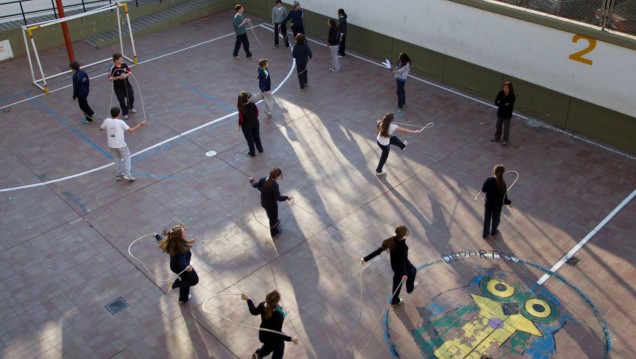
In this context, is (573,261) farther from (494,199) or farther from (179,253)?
(179,253)

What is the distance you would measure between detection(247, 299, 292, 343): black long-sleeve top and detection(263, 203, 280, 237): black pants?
141 inches

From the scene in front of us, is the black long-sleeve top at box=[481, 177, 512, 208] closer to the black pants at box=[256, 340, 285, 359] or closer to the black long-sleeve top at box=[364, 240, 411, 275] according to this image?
the black long-sleeve top at box=[364, 240, 411, 275]

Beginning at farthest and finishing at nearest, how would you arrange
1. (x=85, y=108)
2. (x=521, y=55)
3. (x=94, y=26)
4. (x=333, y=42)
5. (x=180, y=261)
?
1. (x=94, y=26)
2. (x=333, y=42)
3. (x=85, y=108)
4. (x=521, y=55)
5. (x=180, y=261)

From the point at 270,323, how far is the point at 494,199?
5.34 m

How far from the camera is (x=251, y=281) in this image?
12180 millimetres

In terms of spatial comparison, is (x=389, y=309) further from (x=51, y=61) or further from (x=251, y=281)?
(x=51, y=61)

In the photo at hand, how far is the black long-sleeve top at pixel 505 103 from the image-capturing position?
1556 centimetres

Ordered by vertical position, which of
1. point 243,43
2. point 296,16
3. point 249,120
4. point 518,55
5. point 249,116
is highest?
point 518,55

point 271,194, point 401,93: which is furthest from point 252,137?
point 401,93

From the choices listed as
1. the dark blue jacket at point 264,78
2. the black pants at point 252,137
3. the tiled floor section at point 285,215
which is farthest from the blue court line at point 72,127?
the dark blue jacket at point 264,78

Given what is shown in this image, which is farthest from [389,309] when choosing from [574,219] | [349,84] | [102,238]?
[349,84]

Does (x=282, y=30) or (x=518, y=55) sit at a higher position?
(x=518, y=55)

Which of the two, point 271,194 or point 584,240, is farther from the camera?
point 584,240

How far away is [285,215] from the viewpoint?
13922mm
